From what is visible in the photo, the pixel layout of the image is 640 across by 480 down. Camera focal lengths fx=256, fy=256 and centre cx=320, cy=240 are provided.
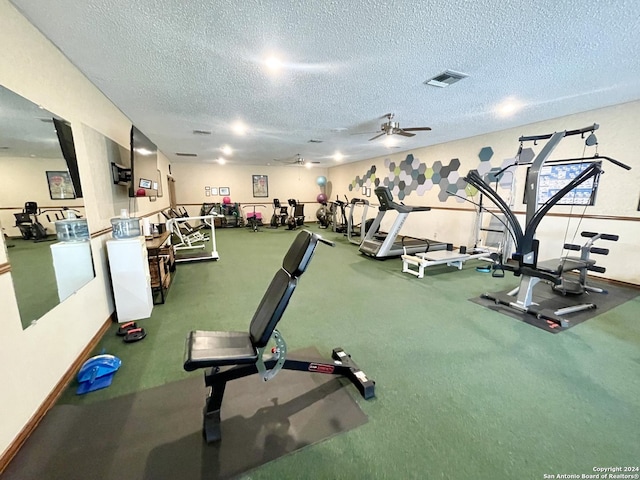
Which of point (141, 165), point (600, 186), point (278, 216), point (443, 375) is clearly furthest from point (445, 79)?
point (278, 216)

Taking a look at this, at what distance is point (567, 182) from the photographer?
4.23m

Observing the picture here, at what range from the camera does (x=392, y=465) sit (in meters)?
1.28

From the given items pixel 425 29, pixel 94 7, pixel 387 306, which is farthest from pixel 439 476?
pixel 94 7

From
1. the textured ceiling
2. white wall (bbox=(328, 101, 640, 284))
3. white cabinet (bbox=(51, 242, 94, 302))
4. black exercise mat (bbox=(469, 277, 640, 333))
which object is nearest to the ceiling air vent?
the textured ceiling

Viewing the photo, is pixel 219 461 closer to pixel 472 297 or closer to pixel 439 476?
pixel 439 476

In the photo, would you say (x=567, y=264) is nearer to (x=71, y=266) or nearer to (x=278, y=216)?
(x=71, y=266)

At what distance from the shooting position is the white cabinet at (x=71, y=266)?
1.91 m

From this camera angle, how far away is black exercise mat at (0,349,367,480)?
1280 mm

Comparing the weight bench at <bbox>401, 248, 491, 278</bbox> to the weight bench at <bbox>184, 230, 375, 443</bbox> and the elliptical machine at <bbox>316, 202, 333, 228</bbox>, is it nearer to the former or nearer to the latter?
the weight bench at <bbox>184, 230, 375, 443</bbox>

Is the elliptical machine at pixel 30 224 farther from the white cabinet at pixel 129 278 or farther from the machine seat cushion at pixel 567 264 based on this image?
the machine seat cushion at pixel 567 264

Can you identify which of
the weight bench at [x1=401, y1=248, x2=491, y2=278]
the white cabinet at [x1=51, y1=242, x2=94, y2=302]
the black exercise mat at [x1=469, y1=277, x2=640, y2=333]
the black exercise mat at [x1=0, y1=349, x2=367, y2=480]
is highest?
the white cabinet at [x1=51, y1=242, x2=94, y2=302]

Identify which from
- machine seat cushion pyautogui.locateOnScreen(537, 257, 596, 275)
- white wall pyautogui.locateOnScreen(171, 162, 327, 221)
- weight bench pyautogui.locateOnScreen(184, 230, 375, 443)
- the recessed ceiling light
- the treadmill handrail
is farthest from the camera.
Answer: white wall pyautogui.locateOnScreen(171, 162, 327, 221)

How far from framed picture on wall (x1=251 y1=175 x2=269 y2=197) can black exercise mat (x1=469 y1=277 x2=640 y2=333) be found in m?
9.15

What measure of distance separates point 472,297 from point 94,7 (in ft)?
14.7
